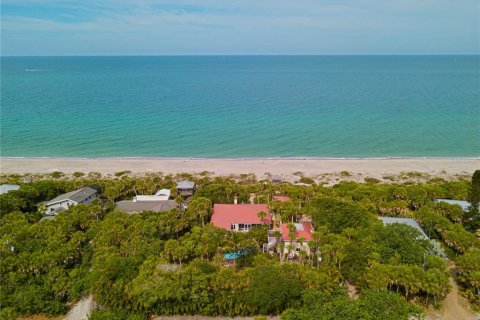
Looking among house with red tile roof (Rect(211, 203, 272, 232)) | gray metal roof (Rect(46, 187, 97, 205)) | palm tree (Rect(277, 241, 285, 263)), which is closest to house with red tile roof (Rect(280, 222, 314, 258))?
palm tree (Rect(277, 241, 285, 263))

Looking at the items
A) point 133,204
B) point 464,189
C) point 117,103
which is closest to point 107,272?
point 133,204

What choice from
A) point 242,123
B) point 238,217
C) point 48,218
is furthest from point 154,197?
point 242,123

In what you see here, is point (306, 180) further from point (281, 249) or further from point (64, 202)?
point (64, 202)

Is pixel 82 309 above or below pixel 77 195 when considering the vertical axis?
below

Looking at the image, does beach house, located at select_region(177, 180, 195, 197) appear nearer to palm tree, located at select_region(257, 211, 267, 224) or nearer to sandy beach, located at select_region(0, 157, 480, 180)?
sandy beach, located at select_region(0, 157, 480, 180)

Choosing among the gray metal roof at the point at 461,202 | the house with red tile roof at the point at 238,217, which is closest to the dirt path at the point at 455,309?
the gray metal roof at the point at 461,202

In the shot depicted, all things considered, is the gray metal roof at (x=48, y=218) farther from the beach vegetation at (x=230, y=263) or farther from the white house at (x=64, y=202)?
the white house at (x=64, y=202)
